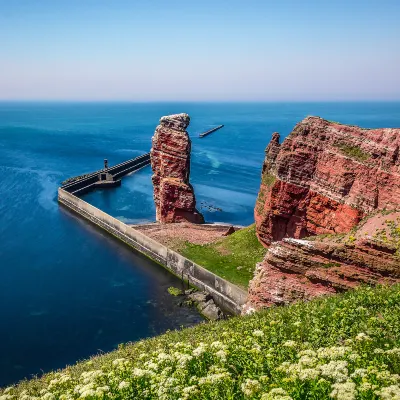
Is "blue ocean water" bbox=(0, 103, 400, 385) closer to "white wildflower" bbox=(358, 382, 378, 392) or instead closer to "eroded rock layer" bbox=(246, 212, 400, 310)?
"eroded rock layer" bbox=(246, 212, 400, 310)

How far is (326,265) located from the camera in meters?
20.0

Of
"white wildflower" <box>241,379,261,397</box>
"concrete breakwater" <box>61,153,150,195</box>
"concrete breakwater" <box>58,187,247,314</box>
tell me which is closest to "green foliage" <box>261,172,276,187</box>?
"concrete breakwater" <box>58,187,247,314</box>

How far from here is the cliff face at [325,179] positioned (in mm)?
27938

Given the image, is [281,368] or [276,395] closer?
[276,395]

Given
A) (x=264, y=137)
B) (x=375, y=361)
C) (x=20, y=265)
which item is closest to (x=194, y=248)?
(x=20, y=265)

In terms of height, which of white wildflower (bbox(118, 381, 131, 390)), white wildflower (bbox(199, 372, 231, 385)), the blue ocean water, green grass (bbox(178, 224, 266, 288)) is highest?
white wildflower (bbox(199, 372, 231, 385))

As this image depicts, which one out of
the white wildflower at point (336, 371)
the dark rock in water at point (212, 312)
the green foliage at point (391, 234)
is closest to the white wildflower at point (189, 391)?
the white wildflower at point (336, 371)

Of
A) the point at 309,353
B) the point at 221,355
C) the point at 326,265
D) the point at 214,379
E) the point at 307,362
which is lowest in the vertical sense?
the point at 326,265

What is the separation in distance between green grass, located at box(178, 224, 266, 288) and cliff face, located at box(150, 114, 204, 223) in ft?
23.1

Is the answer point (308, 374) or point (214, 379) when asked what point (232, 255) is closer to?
point (214, 379)

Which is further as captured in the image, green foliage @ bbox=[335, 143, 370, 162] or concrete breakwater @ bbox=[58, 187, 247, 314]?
concrete breakwater @ bbox=[58, 187, 247, 314]

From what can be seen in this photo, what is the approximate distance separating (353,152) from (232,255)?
13185 mm

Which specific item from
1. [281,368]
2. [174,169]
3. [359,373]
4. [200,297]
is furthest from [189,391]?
[174,169]

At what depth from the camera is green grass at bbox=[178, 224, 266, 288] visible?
3381cm
